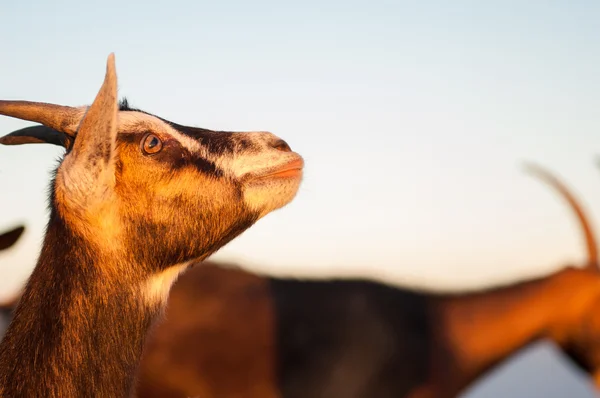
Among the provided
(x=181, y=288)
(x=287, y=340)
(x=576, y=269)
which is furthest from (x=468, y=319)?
(x=181, y=288)

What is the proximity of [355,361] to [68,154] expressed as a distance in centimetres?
604

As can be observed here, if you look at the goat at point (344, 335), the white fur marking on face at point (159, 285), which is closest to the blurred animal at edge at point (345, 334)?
the goat at point (344, 335)

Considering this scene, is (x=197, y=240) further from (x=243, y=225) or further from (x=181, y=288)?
(x=181, y=288)

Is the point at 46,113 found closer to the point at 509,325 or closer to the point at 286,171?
the point at 286,171

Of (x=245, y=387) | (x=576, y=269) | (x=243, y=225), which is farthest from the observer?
(x=576, y=269)

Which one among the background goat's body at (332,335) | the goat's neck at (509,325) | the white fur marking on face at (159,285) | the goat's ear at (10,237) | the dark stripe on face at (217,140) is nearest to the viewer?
the white fur marking on face at (159,285)

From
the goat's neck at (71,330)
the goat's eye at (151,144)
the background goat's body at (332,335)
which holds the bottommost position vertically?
the background goat's body at (332,335)

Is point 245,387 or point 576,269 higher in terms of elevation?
point 576,269

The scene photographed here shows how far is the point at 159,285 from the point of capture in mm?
3301

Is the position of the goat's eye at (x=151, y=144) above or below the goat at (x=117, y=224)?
above

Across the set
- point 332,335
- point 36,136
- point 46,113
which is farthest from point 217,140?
point 332,335

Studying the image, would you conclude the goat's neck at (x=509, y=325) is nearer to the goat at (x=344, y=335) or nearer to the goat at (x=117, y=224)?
the goat at (x=344, y=335)

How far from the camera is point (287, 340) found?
882 cm

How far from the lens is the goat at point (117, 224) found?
2.96 metres
